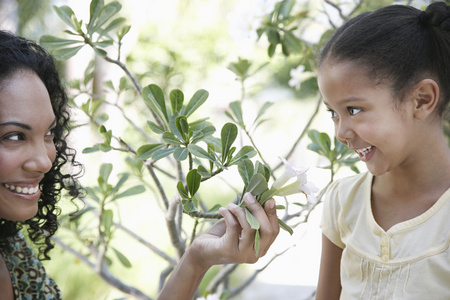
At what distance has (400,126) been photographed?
109 centimetres

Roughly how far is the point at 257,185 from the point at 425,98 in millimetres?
421

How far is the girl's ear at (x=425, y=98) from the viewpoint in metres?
1.10

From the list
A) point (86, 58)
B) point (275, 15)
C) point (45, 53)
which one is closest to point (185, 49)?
point (86, 58)

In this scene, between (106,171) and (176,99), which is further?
(106,171)

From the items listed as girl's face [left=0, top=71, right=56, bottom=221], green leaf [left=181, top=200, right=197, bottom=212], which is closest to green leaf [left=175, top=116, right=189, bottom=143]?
green leaf [left=181, top=200, right=197, bottom=212]

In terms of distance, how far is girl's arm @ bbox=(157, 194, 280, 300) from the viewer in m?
0.99

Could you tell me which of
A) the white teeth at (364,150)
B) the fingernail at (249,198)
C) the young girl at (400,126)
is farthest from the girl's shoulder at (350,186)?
the fingernail at (249,198)

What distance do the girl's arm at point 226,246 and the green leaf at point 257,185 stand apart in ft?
0.05

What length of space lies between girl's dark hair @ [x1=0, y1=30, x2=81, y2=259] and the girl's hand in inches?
22.7

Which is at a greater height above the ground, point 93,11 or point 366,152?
point 93,11

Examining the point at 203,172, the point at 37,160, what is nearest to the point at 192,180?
the point at 203,172

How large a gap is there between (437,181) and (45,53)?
1.03 meters

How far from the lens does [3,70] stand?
117cm

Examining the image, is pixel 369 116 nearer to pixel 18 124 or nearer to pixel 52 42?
pixel 18 124
